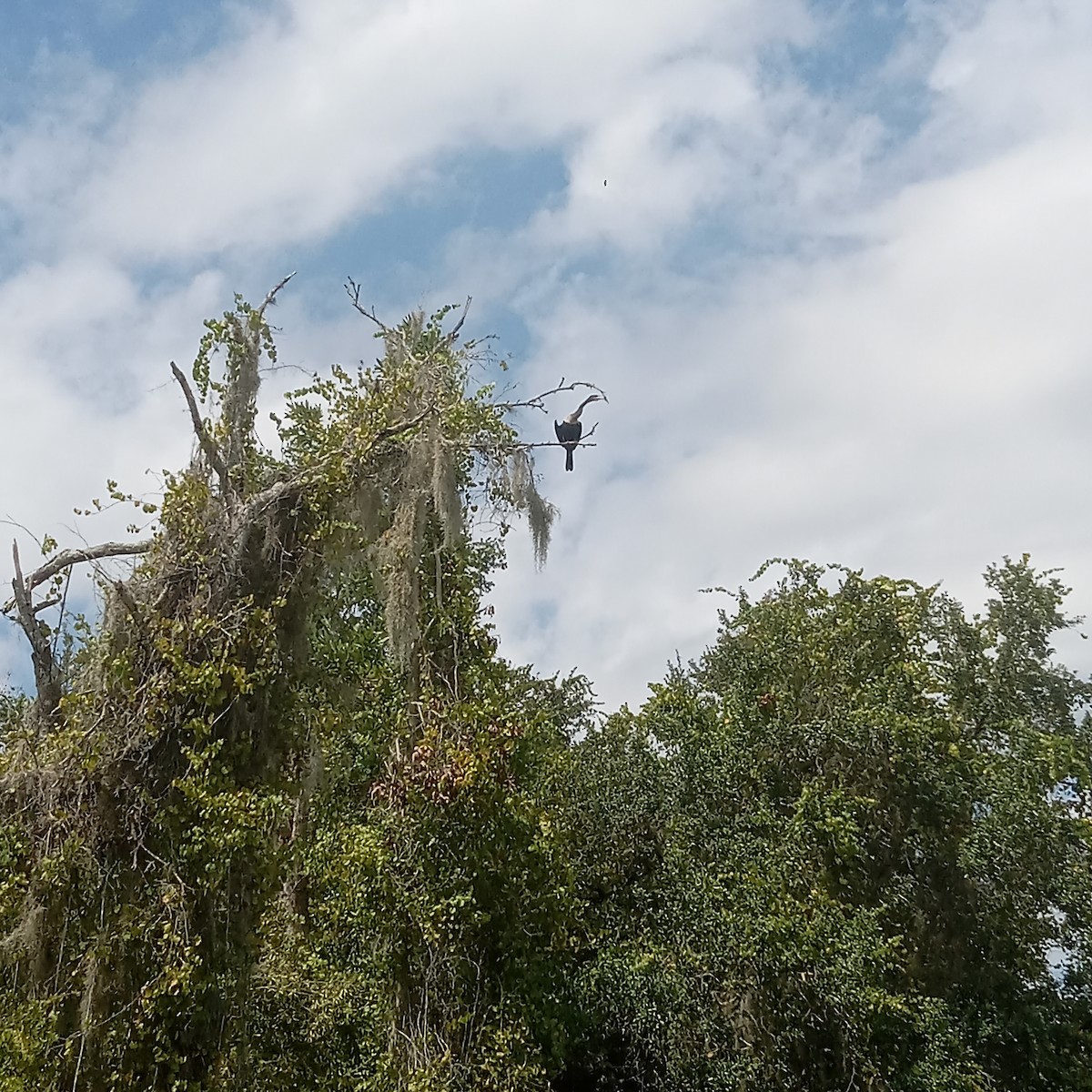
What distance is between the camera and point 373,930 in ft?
24.6

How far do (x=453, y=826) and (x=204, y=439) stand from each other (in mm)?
3287

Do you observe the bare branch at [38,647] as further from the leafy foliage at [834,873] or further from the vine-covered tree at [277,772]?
the leafy foliage at [834,873]

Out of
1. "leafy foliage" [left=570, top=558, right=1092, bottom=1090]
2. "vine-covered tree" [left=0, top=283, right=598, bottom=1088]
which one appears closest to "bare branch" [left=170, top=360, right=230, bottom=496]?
"vine-covered tree" [left=0, top=283, right=598, bottom=1088]

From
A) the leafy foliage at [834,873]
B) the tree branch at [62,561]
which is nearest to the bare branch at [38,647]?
the tree branch at [62,561]

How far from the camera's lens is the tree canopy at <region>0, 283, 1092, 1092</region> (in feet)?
19.1

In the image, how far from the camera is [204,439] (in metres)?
6.54

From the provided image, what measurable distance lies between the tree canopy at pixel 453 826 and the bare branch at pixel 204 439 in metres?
0.04

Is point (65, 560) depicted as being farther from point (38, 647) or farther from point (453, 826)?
point (453, 826)

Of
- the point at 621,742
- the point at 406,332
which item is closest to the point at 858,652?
the point at 621,742

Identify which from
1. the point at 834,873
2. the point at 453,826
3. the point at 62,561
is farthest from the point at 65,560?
the point at 834,873

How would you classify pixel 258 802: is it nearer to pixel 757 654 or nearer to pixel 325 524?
pixel 325 524

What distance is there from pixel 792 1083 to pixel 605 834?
100 inches

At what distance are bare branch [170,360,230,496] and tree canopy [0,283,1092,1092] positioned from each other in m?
0.04

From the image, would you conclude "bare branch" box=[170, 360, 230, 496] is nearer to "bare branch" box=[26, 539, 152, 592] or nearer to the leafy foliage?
"bare branch" box=[26, 539, 152, 592]
